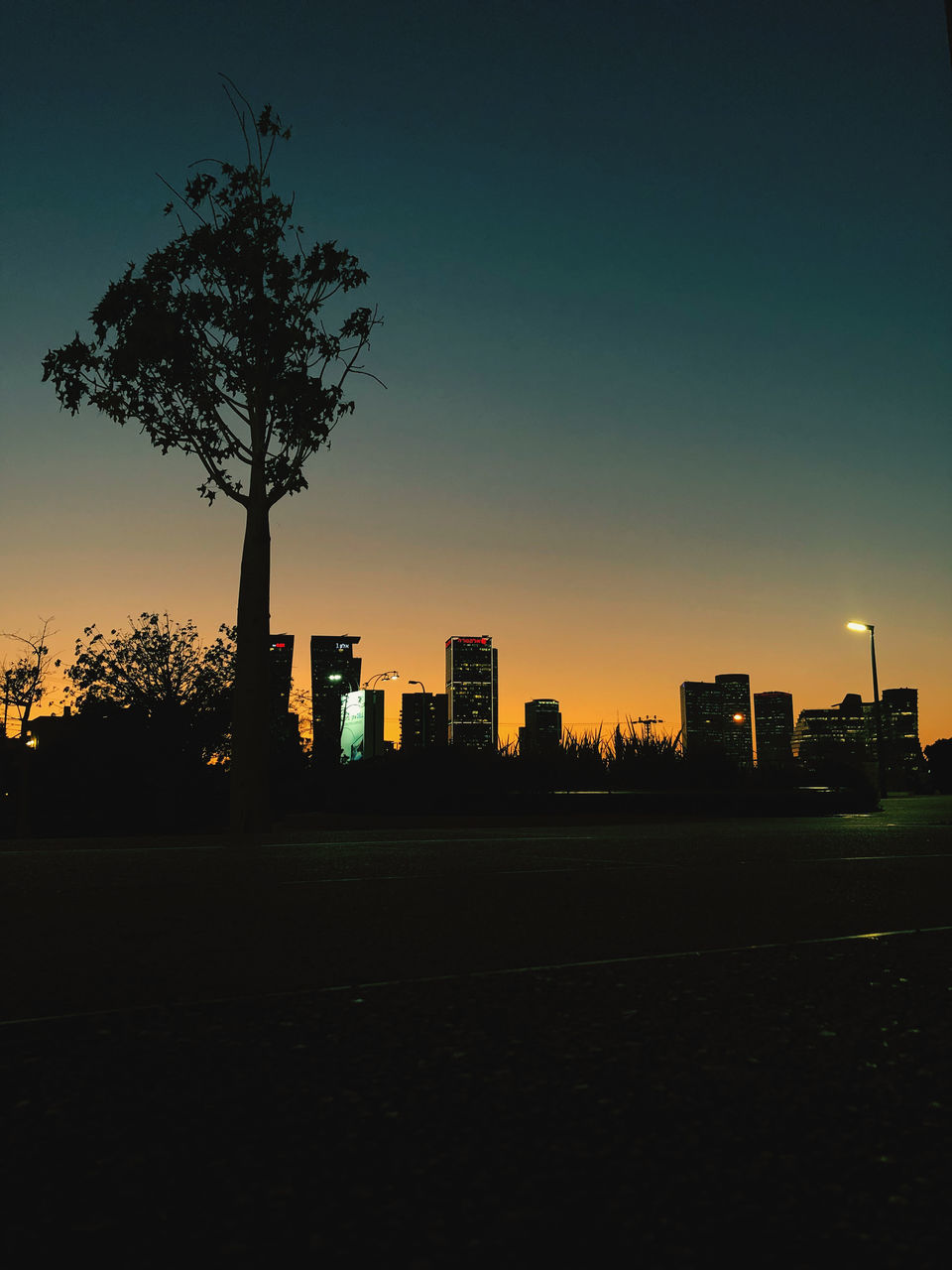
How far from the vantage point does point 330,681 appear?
6069cm

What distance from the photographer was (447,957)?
263 cm

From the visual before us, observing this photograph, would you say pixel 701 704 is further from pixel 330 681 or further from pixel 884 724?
pixel 330 681

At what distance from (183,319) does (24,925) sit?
12.6 m

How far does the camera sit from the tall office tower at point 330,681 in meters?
62.5

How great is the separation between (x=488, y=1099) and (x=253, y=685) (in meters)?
11.9

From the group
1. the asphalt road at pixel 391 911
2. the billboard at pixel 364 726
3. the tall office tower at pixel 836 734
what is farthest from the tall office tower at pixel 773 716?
the asphalt road at pixel 391 911

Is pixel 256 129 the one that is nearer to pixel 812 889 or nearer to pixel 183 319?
pixel 183 319

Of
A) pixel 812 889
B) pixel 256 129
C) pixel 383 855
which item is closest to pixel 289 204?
pixel 256 129

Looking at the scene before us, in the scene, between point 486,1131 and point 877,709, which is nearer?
point 486,1131

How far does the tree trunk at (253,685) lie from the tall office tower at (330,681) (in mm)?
31986

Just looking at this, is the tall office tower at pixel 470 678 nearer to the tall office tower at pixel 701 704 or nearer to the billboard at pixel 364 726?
the tall office tower at pixel 701 704

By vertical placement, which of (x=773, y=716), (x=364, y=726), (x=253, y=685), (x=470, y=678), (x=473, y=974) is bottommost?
(x=473, y=974)

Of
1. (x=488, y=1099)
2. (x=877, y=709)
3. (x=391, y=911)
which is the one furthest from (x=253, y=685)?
(x=877, y=709)

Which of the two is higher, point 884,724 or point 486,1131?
point 884,724
